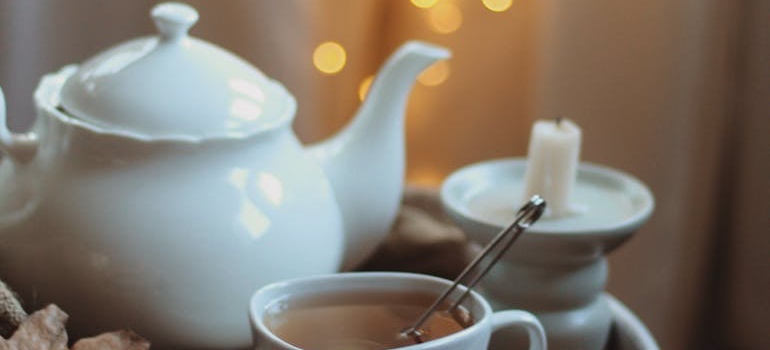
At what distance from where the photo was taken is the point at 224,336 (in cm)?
55

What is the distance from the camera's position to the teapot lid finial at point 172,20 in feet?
1.86

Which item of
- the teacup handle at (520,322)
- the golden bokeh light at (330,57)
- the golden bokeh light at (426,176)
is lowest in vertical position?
the golden bokeh light at (426,176)

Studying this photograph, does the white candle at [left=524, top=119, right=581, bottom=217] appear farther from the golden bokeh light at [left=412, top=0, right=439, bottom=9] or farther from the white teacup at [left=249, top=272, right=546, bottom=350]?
the golden bokeh light at [left=412, top=0, right=439, bottom=9]

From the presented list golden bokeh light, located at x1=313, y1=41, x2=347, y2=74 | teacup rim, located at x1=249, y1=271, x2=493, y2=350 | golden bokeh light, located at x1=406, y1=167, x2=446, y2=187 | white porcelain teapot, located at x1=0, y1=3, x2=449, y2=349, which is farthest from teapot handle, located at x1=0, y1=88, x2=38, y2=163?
golden bokeh light, located at x1=406, y1=167, x2=446, y2=187

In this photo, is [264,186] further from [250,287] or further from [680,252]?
[680,252]

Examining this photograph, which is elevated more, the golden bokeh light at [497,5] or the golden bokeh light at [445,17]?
the golden bokeh light at [497,5]

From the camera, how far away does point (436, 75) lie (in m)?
1.17

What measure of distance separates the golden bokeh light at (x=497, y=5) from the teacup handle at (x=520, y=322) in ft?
2.16

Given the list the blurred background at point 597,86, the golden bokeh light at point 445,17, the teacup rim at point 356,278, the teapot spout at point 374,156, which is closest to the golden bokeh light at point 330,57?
the blurred background at point 597,86

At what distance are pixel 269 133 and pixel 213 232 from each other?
0.07 meters

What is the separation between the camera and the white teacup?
1.49 feet

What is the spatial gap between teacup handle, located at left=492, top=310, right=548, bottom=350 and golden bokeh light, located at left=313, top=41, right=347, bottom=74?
2.16 ft

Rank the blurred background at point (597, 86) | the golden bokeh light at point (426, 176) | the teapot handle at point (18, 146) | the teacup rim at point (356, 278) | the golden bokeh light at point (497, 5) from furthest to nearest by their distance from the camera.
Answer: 1. the golden bokeh light at point (426, 176)
2. the golden bokeh light at point (497, 5)
3. the blurred background at point (597, 86)
4. the teapot handle at point (18, 146)
5. the teacup rim at point (356, 278)

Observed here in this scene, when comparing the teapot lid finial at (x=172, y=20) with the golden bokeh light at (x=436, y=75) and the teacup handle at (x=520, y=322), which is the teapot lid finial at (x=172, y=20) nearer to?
the teacup handle at (x=520, y=322)
